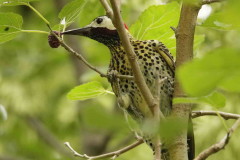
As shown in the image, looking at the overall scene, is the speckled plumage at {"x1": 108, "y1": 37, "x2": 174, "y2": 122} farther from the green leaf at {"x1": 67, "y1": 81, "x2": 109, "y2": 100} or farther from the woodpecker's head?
the green leaf at {"x1": 67, "y1": 81, "x2": 109, "y2": 100}

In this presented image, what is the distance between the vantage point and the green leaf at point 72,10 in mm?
1402

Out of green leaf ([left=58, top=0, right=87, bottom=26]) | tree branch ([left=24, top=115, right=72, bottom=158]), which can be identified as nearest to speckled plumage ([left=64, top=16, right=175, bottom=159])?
green leaf ([left=58, top=0, right=87, bottom=26])

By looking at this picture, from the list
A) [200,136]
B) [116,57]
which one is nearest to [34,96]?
[200,136]

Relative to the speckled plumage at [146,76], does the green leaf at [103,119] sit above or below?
above

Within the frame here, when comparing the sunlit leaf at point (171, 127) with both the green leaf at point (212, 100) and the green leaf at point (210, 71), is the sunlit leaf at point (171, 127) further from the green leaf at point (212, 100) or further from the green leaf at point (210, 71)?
the green leaf at point (212, 100)

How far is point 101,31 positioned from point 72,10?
2.35 ft

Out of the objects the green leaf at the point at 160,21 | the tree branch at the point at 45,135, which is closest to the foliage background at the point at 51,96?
the tree branch at the point at 45,135

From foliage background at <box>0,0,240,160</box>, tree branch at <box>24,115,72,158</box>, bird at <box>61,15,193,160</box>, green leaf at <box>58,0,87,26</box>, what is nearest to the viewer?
green leaf at <box>58,0,87,26</box>

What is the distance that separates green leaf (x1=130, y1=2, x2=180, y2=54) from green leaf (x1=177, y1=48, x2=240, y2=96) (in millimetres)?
945

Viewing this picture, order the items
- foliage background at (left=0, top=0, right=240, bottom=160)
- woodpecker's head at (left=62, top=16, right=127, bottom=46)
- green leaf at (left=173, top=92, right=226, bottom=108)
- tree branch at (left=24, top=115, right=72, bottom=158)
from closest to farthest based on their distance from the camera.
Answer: green leaf at (left=173, top=92, right=226, bottom=108), woodpecker's head at (left=62, top=16, right=127, bottom=46), foliage background at (left=0, top=0, right=240, bottom=160), tree branch at (left=24, top=115, right=72, bottom=158)

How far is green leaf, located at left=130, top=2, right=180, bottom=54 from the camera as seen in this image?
5.55ft

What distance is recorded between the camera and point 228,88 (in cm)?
78

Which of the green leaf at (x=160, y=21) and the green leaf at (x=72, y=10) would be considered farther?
the green leaf at (x=160, y=21)

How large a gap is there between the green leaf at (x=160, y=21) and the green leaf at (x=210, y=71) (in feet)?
3.10
